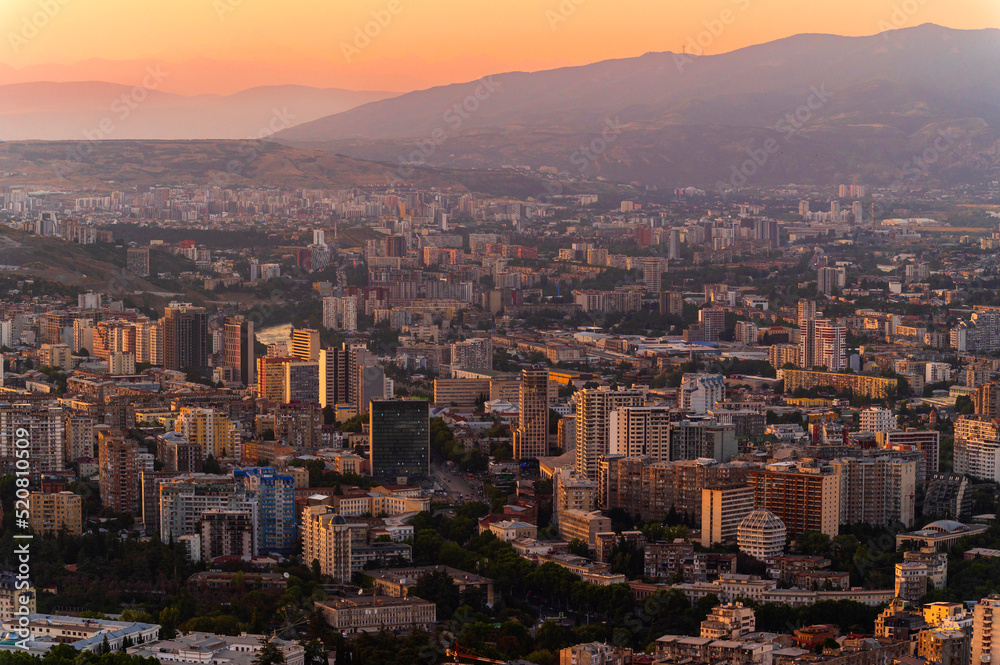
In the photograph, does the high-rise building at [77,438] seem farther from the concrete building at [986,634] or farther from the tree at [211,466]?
the concrete building at [986,634]

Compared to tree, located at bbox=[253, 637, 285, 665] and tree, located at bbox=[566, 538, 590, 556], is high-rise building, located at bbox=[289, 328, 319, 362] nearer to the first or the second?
tree, located at bbox=[566, 538, 590, 556]

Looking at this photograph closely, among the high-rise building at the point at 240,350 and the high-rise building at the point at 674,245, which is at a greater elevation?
the high-rise building at the point at 674,245

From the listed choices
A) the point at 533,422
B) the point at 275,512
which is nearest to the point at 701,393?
the point at 533,422

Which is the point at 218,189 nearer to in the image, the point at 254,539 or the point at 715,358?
the point at 715,358

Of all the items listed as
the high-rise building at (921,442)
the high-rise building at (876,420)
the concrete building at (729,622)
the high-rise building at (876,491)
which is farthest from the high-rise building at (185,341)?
the concrete building at (729,622)

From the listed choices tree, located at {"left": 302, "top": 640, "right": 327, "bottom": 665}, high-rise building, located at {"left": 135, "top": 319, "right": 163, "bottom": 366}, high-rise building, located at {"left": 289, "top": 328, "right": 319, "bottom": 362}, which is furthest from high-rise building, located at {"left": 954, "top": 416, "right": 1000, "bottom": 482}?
high-rise building, located at {"left": 135, "top": 319, "right": 163, "bottom": 366}

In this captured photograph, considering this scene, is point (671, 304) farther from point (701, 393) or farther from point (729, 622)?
point (729, 622)
